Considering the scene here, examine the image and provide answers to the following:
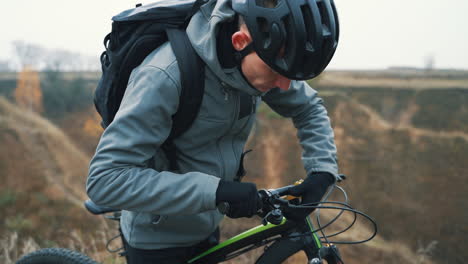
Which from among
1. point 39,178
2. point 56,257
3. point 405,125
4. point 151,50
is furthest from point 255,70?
point 39,178

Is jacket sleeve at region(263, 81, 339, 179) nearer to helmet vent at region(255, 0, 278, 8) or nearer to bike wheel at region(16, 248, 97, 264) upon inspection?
helmet vent at region(255, 0, 278, 8)

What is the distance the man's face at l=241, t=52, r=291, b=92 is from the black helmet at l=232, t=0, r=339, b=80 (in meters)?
0.05

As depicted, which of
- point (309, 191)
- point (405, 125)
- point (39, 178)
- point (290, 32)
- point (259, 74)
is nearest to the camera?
point (290, 32)

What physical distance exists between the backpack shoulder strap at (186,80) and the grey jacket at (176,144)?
0.03m

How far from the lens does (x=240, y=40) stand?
4.78ft

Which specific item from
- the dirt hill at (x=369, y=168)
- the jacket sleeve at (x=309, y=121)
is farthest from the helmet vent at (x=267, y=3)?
the dirt hill at (x=369, y=168)

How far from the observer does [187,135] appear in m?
1.61

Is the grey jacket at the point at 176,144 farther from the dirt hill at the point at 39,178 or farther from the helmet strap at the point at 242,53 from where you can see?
the dirt hill at the point at 39,178

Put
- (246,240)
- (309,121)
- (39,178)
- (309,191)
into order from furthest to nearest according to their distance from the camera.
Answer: (39,178) → (309,121) → (246,240) → (309,191)

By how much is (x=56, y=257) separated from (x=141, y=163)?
1.27 meters

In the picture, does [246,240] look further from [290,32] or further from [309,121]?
[290,32]

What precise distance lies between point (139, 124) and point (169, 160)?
314 millimetres

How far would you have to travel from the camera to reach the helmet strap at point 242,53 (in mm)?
1459

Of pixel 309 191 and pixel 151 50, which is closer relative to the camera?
pixel 151 50
